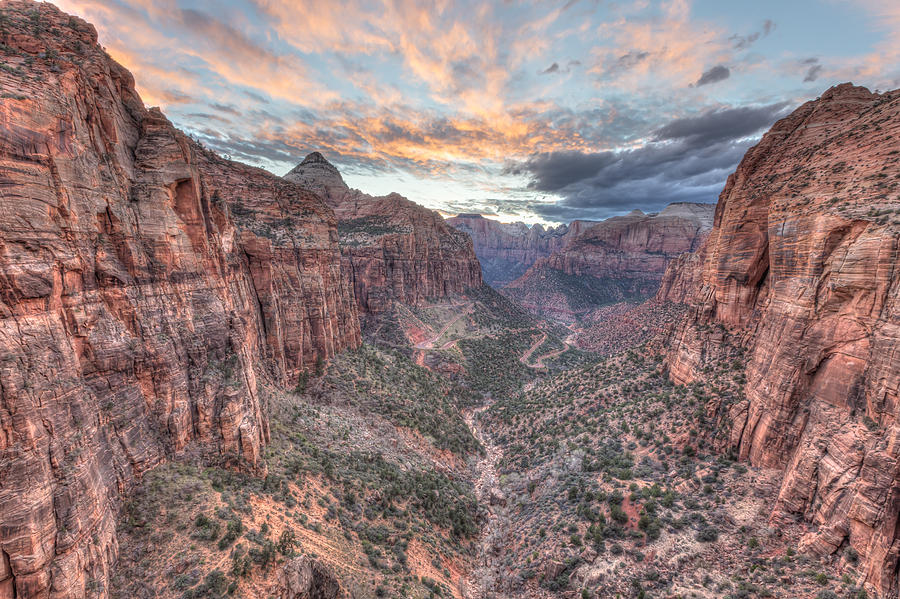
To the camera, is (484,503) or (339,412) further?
(339,412)

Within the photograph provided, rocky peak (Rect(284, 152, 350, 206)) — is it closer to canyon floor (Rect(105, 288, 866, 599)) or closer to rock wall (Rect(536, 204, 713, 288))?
canyon floor (Rect(105, 288, 866, 599))

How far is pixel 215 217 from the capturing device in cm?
2536

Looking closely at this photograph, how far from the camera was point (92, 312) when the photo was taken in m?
14.4

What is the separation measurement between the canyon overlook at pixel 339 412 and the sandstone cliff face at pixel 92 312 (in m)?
0.11

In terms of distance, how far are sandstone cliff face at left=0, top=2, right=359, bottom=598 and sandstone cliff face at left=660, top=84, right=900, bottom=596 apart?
3273 centimetres

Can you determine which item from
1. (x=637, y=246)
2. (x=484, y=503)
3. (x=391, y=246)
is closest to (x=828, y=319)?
(x=484, y=503)

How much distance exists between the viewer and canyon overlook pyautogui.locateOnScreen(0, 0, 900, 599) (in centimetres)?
1220

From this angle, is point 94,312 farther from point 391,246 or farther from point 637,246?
point 637,246

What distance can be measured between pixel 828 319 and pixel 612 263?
15798 cm

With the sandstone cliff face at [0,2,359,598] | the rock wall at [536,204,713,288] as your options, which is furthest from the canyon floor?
the rock wall at [536,204,713,288]

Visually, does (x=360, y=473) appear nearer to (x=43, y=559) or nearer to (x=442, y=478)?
(x=442, y=478)

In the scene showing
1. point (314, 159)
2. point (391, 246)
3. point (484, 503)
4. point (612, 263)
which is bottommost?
point (484, 503)

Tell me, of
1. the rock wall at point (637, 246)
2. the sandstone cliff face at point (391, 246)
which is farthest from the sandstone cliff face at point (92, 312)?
the rock wall at point (637, 246)

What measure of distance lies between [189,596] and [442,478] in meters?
24.7
